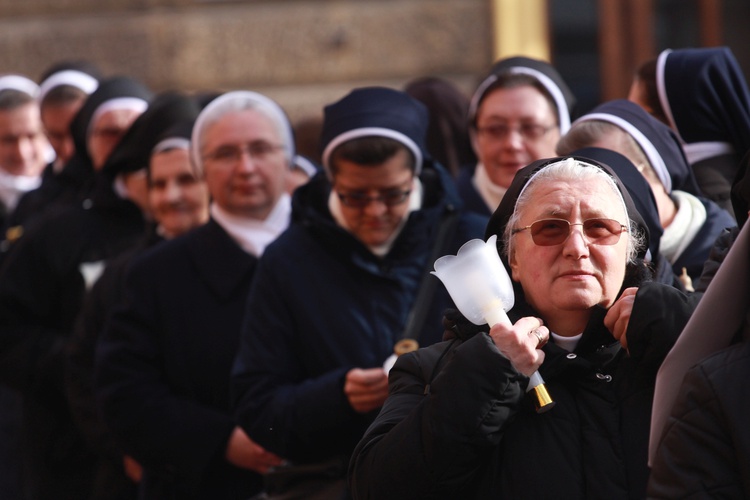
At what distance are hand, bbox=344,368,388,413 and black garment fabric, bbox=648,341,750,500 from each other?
1623 mm

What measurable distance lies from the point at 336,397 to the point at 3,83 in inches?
200

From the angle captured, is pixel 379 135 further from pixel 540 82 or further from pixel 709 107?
pixel 709 107

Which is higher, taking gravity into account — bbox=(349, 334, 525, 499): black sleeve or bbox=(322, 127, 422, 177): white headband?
bbox=(322, 127, 422, 177): white headband

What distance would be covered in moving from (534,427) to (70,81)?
543 centimetres

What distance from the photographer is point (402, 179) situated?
15.4 ft

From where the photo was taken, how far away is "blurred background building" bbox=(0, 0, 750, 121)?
29.3 feet

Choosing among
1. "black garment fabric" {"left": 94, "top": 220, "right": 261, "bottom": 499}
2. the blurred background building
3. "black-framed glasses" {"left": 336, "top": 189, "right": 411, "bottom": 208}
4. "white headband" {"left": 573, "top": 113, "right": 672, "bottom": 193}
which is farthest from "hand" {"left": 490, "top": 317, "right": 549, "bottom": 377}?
the blurred background building

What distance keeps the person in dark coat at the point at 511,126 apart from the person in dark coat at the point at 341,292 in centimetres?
47

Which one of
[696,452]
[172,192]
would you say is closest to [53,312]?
[172,192]

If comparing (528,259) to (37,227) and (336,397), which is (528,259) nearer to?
(336,397)

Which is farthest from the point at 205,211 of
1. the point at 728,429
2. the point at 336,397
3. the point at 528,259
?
the point at 728,429

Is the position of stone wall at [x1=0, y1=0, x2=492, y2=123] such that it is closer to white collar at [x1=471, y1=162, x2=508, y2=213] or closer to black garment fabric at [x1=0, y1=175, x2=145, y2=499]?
black garment fabric at [x1=0, y1=175, x2=145, y2=499]

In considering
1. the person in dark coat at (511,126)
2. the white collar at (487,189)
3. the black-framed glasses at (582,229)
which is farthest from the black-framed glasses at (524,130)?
the black-framed glasses at (582,229)

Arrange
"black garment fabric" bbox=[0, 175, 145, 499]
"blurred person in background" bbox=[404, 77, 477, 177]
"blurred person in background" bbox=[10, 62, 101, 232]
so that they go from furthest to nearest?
"blurred person in background" bbox=[10, 62, 101, 232] → "blurred person in background" bbox=[404, 77, 477, 177] → "black garment fabric" bbox=[0, 175, 145, 499]
